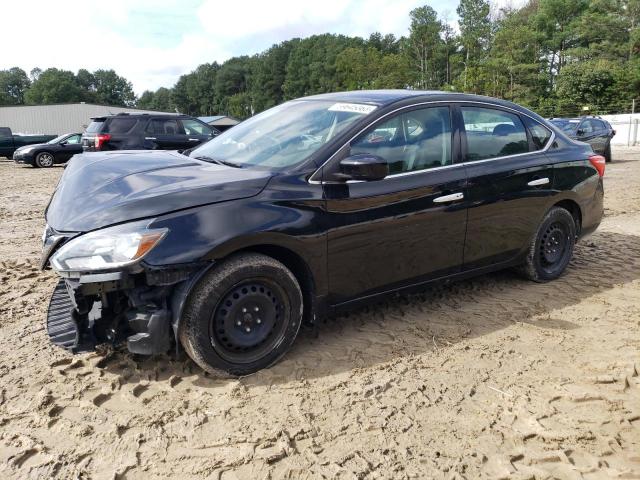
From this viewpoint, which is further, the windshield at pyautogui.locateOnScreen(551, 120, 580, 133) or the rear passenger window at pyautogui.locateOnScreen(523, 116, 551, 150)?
the windshield at pyautogui.locateOnScreen(551, 120, 580, 133)

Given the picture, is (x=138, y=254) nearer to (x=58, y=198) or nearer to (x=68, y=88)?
(x=58, y=198)

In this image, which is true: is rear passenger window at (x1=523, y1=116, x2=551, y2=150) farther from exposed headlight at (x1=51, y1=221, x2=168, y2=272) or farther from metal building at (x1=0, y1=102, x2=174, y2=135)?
metal building at (x1=0, y1=102, x2=174, y2=135)

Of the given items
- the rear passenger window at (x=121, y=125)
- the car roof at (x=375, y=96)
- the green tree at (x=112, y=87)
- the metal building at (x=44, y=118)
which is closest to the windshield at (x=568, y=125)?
the rear passenger window at (x=121, y=125)

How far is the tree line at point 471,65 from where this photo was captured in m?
42.6

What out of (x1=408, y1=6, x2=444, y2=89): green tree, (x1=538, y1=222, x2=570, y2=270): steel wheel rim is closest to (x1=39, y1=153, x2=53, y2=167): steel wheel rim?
(x1=538, y1=222, x2=570, y2=270): steel wheel rim

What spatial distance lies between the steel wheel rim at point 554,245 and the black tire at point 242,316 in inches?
106

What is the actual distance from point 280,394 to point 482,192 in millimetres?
2221

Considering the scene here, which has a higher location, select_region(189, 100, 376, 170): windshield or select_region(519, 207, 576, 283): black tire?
select_region(189, 100, 376, 170): windshield

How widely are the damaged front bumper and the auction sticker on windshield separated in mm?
1587

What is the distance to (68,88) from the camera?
110 m

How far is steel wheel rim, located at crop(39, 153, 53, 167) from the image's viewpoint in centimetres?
1947

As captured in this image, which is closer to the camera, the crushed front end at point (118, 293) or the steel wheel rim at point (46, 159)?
the crushed front end at point (118, 293)

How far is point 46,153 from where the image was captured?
19.6 metres

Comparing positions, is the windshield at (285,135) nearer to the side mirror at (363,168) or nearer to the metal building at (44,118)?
the side mirror at (363,168)
